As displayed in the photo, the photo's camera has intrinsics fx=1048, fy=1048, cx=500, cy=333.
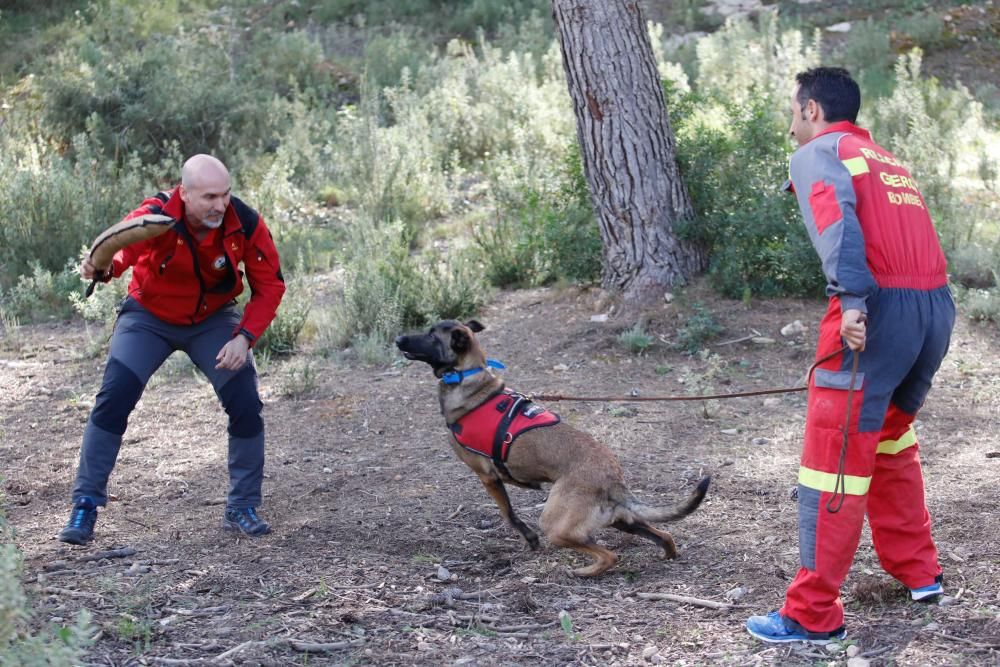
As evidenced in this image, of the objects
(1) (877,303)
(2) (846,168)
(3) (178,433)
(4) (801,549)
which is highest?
(2) (846,168)

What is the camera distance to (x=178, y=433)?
719 centimetres

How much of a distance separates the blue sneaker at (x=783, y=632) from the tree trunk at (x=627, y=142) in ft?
15.5

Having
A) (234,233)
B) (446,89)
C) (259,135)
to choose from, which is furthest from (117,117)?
(234,233)

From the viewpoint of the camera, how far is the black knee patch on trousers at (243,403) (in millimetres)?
5293

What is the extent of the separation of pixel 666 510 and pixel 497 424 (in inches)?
36.4

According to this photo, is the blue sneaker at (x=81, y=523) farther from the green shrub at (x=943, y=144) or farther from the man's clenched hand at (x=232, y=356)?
the green shrub at (x=943, y=144)

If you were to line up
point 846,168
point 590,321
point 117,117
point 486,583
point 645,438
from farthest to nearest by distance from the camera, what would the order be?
point 117,117 → point 590,321 → point 645,438 → point 486,583 → point 846,168

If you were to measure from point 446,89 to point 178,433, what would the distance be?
794 cm

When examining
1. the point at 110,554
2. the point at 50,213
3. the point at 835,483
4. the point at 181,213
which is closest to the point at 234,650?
the point at 110,554

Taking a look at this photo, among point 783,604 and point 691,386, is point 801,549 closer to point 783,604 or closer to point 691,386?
point 783,604

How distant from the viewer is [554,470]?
500cm

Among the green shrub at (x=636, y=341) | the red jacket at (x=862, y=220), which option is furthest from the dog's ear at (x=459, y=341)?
the green shrub at (x=636, y=341)

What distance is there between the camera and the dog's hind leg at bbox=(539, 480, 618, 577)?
15.8 feet

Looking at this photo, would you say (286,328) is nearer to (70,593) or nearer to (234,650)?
(70,593)
